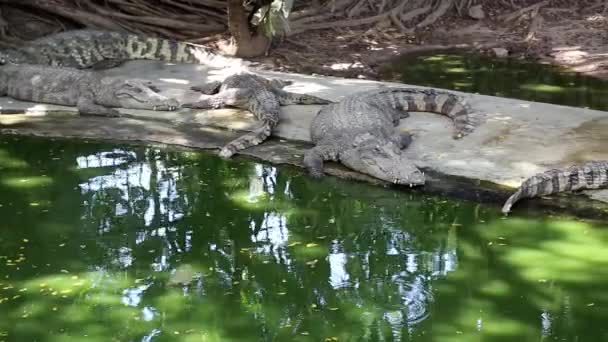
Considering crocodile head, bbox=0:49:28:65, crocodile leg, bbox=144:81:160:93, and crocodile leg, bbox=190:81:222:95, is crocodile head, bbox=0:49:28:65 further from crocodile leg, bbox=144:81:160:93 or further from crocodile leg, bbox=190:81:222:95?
crocodile leg, bbox=190:81:222:95

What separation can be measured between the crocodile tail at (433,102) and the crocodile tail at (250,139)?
1.21 m

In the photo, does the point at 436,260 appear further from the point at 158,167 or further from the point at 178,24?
the point at 178,24

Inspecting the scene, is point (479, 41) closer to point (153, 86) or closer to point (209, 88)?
point (209, 88)

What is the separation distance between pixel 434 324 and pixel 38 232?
255 centimetres

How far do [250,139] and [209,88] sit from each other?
5.15 ft

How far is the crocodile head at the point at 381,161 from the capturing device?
605cm

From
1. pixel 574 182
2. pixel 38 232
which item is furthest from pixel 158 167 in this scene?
pixel 574 182

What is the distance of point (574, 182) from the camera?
5.71m

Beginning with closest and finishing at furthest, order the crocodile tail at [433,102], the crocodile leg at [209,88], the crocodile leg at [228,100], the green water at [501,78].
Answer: the crocodile tail at [433,102], the crocodile leg at [228,100], the crocodile leg at [209,88], the green water at [501,78]

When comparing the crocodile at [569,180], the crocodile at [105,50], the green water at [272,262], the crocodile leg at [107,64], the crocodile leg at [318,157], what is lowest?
the green water at [272,262]

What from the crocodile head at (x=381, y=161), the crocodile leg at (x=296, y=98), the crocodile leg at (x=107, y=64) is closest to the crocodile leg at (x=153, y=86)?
the crocodile leg at (x=107, y=64)

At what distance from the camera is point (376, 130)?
270 inches

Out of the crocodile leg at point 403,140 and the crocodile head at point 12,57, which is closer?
the crocodile leg at point 403,140

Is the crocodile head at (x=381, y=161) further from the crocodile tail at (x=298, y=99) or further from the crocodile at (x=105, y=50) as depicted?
the crocodile at (x=105, y=50)
